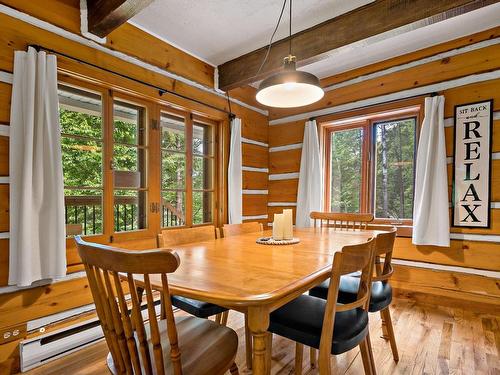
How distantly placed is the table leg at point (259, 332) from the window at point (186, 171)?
2044 millimetres

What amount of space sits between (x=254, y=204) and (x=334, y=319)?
8.88ft

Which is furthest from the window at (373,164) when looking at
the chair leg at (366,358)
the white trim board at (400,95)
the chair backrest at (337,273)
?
the chair backrest at (337,273)

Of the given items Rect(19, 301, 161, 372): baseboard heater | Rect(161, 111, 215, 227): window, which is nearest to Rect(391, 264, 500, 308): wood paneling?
Rect(161, 111, 215, 227): window

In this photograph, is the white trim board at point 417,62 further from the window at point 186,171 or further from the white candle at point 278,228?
the white candle at point 278,228

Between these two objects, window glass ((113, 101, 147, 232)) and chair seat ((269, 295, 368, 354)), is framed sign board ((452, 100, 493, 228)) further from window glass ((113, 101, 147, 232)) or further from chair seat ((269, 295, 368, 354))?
window glass ((113, 101, 147, 232))

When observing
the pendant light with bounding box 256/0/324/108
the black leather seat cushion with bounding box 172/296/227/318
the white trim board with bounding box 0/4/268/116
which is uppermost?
the white trim board with bounding box 0/4/268/116

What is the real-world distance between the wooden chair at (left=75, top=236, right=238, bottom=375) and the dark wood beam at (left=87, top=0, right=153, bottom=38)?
1.68 metres

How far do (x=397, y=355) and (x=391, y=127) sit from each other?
91.4 inches

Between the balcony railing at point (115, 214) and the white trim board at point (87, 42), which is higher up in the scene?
the white trim board at point (87, 42)

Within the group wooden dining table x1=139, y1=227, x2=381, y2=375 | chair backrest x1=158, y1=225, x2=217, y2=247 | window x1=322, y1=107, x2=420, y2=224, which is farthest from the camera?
window x1=322, y1=107, x2=420, y2=224

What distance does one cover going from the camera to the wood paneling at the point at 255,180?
12.2ft

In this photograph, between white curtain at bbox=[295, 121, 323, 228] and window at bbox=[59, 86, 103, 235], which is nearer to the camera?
window at bbox=[59, 86, 103, 235]

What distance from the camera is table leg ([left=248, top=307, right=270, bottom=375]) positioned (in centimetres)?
92

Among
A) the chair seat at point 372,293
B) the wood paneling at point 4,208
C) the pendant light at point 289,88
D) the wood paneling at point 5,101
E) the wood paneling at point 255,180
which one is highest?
the pendant light at point 289,88
